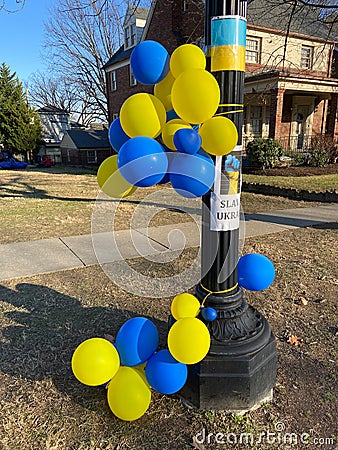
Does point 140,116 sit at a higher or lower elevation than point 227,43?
lower

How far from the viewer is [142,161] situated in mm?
1757

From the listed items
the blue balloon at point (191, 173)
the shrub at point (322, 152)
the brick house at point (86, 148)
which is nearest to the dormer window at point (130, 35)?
the brick house at point (86, 148)

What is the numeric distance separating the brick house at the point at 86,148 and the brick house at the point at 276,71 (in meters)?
5.23

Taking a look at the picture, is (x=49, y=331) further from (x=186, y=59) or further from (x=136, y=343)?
(x=186, y=59)

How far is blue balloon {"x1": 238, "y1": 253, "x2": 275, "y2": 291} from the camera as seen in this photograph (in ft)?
7.99

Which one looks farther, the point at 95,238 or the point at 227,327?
the point at 95,238

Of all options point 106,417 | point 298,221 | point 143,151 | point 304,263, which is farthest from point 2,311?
point 298,221

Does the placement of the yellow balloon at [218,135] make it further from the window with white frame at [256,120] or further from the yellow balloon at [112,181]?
the window with white frame at [256,120]

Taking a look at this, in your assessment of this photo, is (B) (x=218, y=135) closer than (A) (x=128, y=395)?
Yes

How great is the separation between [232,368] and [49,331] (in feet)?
5.69

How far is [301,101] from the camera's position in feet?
66.0

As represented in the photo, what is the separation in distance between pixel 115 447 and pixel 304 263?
3533mm

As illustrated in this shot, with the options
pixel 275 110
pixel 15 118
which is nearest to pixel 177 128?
pixel 275 110

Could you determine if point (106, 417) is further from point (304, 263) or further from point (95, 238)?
point (95, 238)
